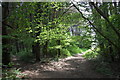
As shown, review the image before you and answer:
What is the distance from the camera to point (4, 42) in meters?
7.00

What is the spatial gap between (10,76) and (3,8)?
5.29 meters

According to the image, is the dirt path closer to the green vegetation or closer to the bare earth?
the bare earth

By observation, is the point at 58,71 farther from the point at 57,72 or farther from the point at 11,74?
the point at 11,74

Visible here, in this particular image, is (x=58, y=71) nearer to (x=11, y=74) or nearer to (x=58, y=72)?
(x=58, y=72)

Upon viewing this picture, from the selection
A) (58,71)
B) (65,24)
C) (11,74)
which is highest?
(65,24)

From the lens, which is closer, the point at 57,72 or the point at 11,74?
the point at 11,74

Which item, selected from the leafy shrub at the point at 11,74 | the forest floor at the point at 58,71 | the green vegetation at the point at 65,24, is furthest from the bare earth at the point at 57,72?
the leafy shrub at the point at 11,74

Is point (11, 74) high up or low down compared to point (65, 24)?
down

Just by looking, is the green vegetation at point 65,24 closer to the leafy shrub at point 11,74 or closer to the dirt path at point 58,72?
the leafy shrub at point 11,74

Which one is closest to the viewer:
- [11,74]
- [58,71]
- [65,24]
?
[11,74]

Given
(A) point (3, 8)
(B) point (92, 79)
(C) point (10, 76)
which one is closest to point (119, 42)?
(B) point (92, 79)

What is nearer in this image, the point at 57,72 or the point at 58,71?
the point at 57,72

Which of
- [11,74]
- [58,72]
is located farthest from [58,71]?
[11,74]

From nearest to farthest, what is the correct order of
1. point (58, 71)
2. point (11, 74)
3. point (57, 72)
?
point (11, 74) < point (57, 72) < point (58, 71)
